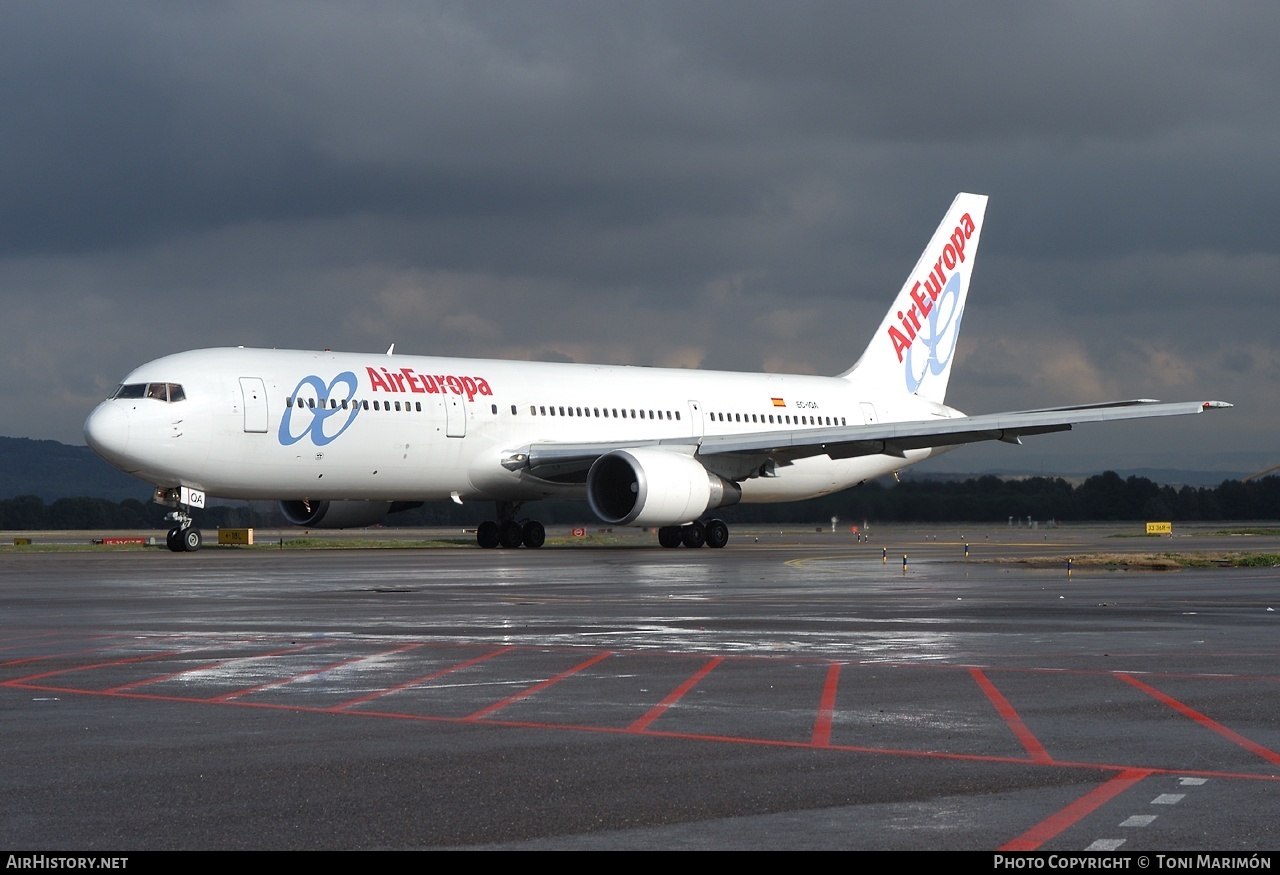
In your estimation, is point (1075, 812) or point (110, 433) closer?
point (1075, 812)

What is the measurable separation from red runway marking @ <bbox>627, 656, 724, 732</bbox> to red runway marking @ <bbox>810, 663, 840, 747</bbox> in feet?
3.20

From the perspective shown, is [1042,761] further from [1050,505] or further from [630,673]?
[1050,505]

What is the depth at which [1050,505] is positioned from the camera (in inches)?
2822

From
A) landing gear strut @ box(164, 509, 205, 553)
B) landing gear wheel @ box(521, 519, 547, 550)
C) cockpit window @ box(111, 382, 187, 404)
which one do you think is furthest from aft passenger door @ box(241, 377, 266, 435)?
landing gear wheel @ box(521, 519, 547, 550)

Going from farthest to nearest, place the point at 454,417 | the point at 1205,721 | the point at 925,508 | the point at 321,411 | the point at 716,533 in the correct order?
the point at 925,508 < the point at 716,533 < the point at 454,417 < the point at 321,411 < the point at 1205,721

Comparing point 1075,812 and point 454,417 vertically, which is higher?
point 454,417

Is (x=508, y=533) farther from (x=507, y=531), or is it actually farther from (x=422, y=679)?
(x=422, y=679)

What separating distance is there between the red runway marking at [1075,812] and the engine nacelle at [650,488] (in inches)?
1153

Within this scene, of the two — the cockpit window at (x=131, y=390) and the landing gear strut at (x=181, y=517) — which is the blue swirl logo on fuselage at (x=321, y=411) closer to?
Answer: the landing gear strut at (x=181, y=517)

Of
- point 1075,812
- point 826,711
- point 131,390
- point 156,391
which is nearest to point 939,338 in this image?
point 156,391

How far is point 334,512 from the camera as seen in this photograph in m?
43.1

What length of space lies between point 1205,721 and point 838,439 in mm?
29873
